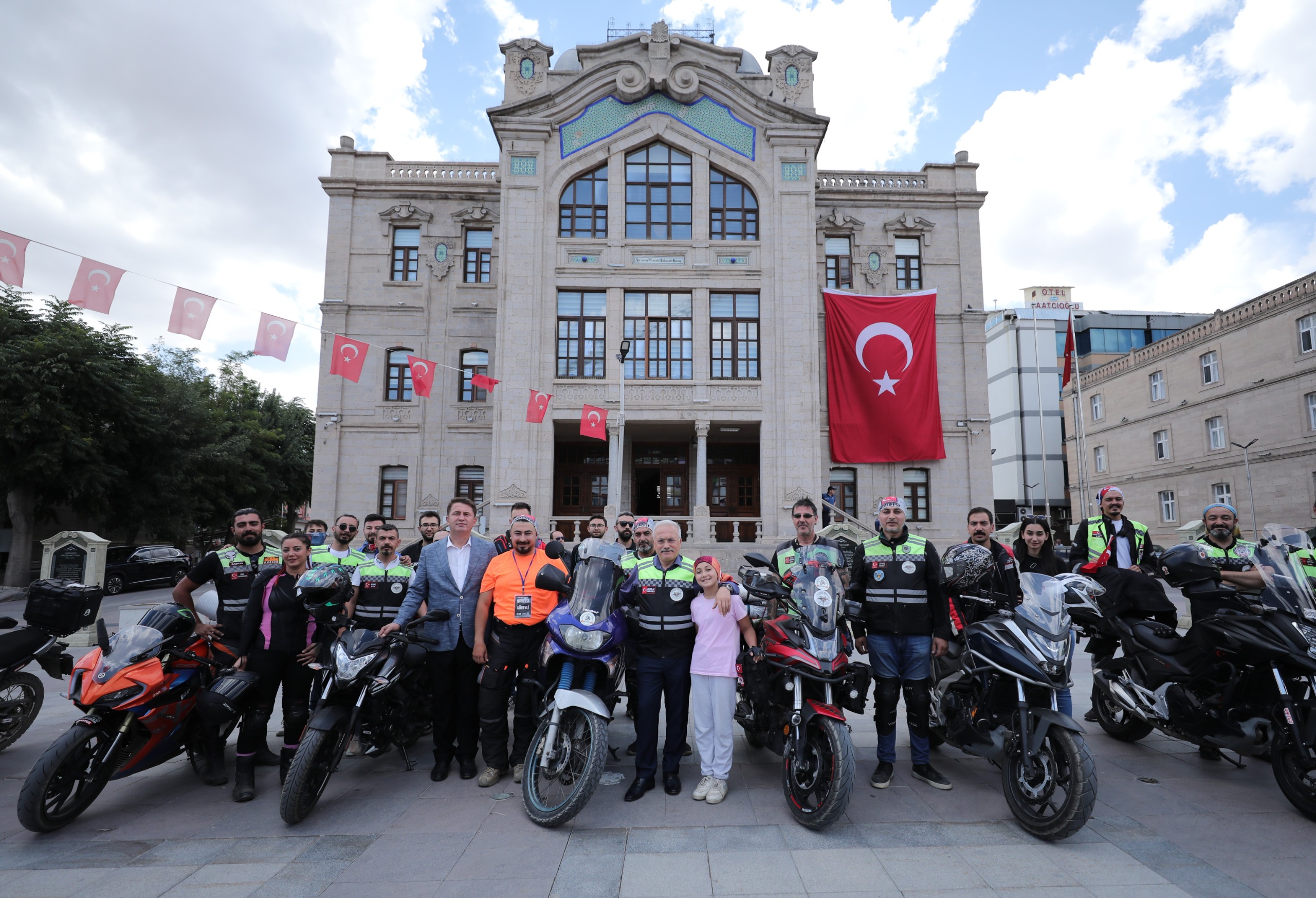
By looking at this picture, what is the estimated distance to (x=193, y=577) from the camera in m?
Result: 5.48

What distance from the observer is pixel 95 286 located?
9.54 m

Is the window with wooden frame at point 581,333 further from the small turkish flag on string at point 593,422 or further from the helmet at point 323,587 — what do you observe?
the helmet at point 323,587

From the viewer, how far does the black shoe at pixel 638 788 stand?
4754 mm

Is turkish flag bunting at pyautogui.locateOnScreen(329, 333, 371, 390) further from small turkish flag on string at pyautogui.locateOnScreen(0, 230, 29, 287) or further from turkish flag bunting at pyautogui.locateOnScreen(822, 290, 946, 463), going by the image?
turkish flag bunting at pyautogui.locateOnScreen(822, 290, 946, 463)

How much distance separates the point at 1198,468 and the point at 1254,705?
34.2m

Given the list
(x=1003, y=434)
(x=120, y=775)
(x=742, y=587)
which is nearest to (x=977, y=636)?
(x=742, y=587)

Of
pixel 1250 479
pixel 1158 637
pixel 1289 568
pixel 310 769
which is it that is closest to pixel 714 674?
pixel 310 769

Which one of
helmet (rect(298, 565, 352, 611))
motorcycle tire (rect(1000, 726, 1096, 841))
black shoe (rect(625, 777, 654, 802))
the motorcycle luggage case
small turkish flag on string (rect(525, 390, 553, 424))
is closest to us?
motorcycle tire (rect(1000, 726, 1096, 841))

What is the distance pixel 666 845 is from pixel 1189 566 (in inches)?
177

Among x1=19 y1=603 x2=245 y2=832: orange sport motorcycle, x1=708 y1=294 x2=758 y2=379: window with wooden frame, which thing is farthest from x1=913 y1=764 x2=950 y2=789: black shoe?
x1=708 y1=294 x2=758 y2=379: window with wooden frame

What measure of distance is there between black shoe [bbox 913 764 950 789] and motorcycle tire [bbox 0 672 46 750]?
721 cm

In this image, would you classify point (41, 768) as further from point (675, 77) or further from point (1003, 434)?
point (1003, 434)

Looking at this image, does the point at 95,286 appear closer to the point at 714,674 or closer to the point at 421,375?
the point at 421,375

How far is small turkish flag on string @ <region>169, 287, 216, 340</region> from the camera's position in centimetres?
1056
